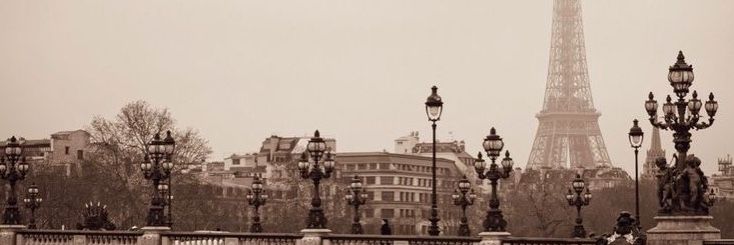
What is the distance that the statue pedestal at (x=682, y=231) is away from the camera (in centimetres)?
3200

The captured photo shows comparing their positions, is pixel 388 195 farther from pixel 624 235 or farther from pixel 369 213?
pixel 624 235

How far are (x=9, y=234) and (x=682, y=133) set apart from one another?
19.9m

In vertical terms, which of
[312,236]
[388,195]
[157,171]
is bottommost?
[312,236]

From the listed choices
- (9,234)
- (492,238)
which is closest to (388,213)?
(9,234)

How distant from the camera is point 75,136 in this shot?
13862 centimetres

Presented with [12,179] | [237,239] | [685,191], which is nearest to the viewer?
[685,191]

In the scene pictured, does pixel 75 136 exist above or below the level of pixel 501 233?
above

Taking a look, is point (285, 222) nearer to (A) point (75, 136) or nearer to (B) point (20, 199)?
(B) point (20, 199)

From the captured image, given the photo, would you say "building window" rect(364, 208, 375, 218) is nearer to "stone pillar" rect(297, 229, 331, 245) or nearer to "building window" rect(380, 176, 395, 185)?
"building window" rect(380, 176, 395, 185)

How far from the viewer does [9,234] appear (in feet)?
150

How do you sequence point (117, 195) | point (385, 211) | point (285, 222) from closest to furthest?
1. point (117, 195)
2. point (285, 222)
3. point (385, 211)

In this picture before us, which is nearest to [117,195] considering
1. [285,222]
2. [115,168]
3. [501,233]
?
[115,168]

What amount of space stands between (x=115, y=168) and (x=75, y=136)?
154 feet

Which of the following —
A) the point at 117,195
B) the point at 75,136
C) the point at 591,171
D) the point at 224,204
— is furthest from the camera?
the point at 591,171
